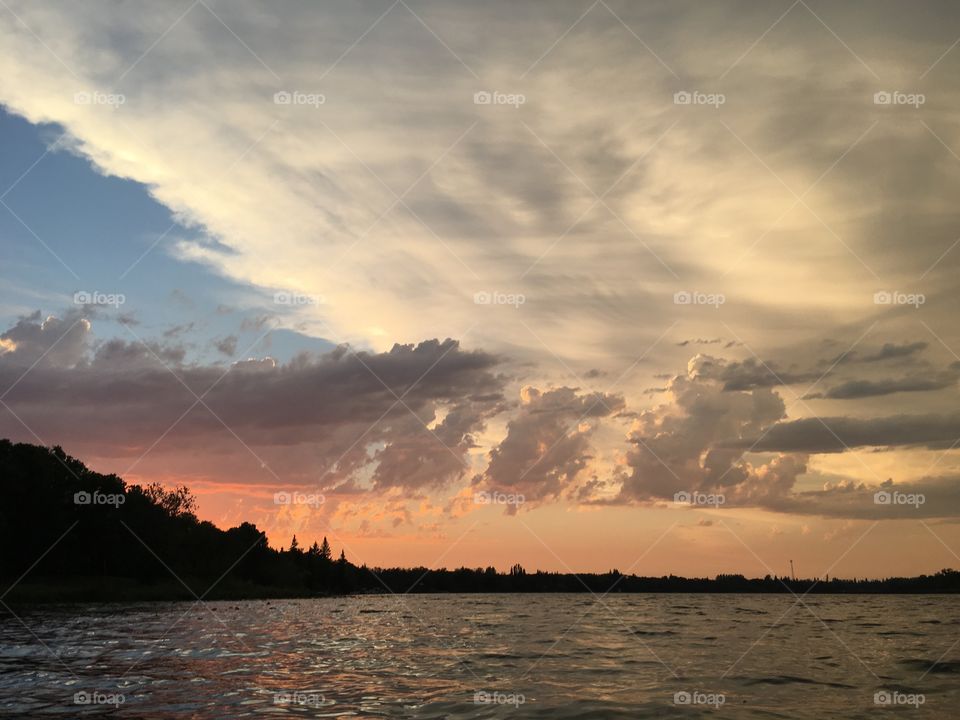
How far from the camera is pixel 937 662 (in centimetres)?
4262

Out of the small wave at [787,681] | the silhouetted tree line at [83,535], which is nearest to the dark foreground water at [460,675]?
the small wave at [787,681]

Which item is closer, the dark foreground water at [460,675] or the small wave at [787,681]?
the dark foreground water at [460,675]

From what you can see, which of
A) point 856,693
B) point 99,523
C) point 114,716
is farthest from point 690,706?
point 99,523

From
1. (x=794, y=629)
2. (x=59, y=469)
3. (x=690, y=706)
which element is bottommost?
(x=794, y=629)

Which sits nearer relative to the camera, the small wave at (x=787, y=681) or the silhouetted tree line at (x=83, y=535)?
the small wave at (x=787, y=681)

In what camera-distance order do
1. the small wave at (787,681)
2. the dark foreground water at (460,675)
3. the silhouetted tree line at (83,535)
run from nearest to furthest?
1. the dark foreground water at (460,675)
2. the small wave at (787,681)
3. the silhouetted tree line at (83,535)

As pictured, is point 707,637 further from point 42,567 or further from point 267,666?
point 42,567

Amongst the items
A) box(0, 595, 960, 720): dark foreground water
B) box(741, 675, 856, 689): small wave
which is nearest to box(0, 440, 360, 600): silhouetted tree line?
box(0, 595, 960, 720): dark foreground water

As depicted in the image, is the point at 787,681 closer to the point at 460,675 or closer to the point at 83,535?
the point at 460,675

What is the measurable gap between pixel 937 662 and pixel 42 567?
112m

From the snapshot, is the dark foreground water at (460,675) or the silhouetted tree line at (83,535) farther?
the silhouetted tree line at (83,535)

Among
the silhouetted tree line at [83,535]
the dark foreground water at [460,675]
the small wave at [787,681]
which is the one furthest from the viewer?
the silhouetted tree line at [83,535]

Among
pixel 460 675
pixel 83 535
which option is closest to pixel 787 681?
pixel 460 675

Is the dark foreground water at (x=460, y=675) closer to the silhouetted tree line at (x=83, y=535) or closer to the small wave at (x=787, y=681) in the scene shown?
the small wave at (x=787, y=681)
